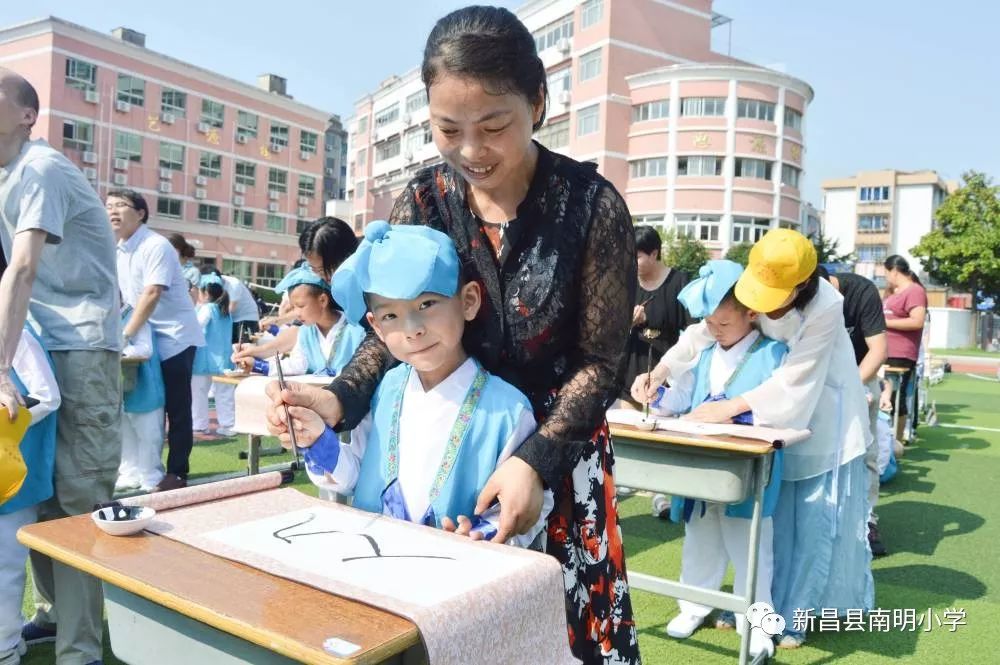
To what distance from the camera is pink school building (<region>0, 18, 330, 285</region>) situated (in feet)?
96.9

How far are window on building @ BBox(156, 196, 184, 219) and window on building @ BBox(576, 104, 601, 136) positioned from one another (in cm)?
1873

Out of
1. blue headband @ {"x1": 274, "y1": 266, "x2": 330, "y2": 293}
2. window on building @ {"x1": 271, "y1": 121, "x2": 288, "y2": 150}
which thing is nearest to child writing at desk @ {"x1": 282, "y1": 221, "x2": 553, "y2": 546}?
blue headband @ {"x1": 274, "y1": 266, "x2": 330, "y2": 293}

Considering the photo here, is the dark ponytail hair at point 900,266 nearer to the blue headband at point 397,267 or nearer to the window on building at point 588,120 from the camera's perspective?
the blue headband at point 397,267

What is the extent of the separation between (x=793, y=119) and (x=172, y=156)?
2925 centimetres

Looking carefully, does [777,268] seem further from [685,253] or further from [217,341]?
[685,253]

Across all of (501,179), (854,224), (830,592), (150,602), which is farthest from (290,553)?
(854,224)

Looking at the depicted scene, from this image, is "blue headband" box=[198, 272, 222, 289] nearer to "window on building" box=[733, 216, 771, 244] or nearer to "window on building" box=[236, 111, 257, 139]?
"window on building" box=[236, 111, 257, 139]

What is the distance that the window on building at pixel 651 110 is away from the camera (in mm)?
34688

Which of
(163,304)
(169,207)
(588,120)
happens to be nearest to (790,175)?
(588,120)

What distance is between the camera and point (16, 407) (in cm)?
212

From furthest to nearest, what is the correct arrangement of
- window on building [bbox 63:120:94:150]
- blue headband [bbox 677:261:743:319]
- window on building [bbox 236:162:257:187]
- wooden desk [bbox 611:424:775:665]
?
window on building [bbox 236:162:257:187]
window on building [bbox 63:120:94:150]
blue headband [bbox 677:261:743:319]
wooden desk [bbox 611:424:775:665]

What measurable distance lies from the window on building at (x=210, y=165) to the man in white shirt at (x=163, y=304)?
109 feet

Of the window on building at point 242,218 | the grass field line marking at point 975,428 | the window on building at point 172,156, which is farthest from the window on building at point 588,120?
the grass field line marking at point 975,428

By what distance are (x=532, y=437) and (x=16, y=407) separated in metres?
1.60
